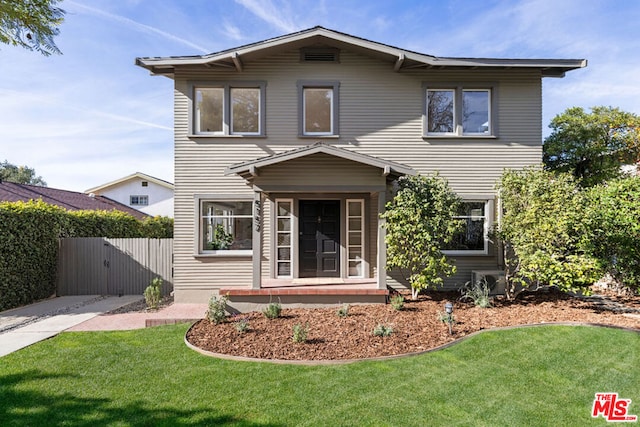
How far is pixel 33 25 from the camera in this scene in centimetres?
716

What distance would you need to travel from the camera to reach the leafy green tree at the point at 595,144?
11.7m

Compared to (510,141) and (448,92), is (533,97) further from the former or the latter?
(448,92)

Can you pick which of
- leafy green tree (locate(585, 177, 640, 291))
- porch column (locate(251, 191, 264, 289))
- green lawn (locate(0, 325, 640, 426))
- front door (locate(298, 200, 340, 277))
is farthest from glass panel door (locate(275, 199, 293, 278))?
leafy green tree (locate(585, 177, 640, 291))

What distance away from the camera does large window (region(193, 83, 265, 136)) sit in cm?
844

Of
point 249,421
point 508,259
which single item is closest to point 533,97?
point 508,259

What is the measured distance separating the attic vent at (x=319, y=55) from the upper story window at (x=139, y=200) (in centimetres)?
2039

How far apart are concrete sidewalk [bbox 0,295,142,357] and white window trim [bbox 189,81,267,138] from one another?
490 cm

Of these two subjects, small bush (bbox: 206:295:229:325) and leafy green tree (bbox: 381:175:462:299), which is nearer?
small bush (bbox: 206:295:229:325)

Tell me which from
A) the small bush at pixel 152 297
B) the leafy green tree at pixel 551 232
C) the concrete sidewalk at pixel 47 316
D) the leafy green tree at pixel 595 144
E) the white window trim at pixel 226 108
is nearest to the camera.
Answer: the concrete sidewalk at pixel 47 316

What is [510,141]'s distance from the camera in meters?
8.62

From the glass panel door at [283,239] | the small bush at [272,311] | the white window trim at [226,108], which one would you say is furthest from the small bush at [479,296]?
the white window trim at [226,108]

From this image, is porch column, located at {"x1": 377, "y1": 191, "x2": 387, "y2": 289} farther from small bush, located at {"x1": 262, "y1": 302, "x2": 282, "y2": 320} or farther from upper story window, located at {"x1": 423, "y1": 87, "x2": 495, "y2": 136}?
upper story window, located at {"x1": 423, "y1": 87, "x2": 495, "y2": 136}

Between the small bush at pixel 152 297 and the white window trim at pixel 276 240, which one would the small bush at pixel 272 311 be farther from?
the small bush at pixel 152 297

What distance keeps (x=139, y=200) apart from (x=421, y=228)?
23427 millimetres
